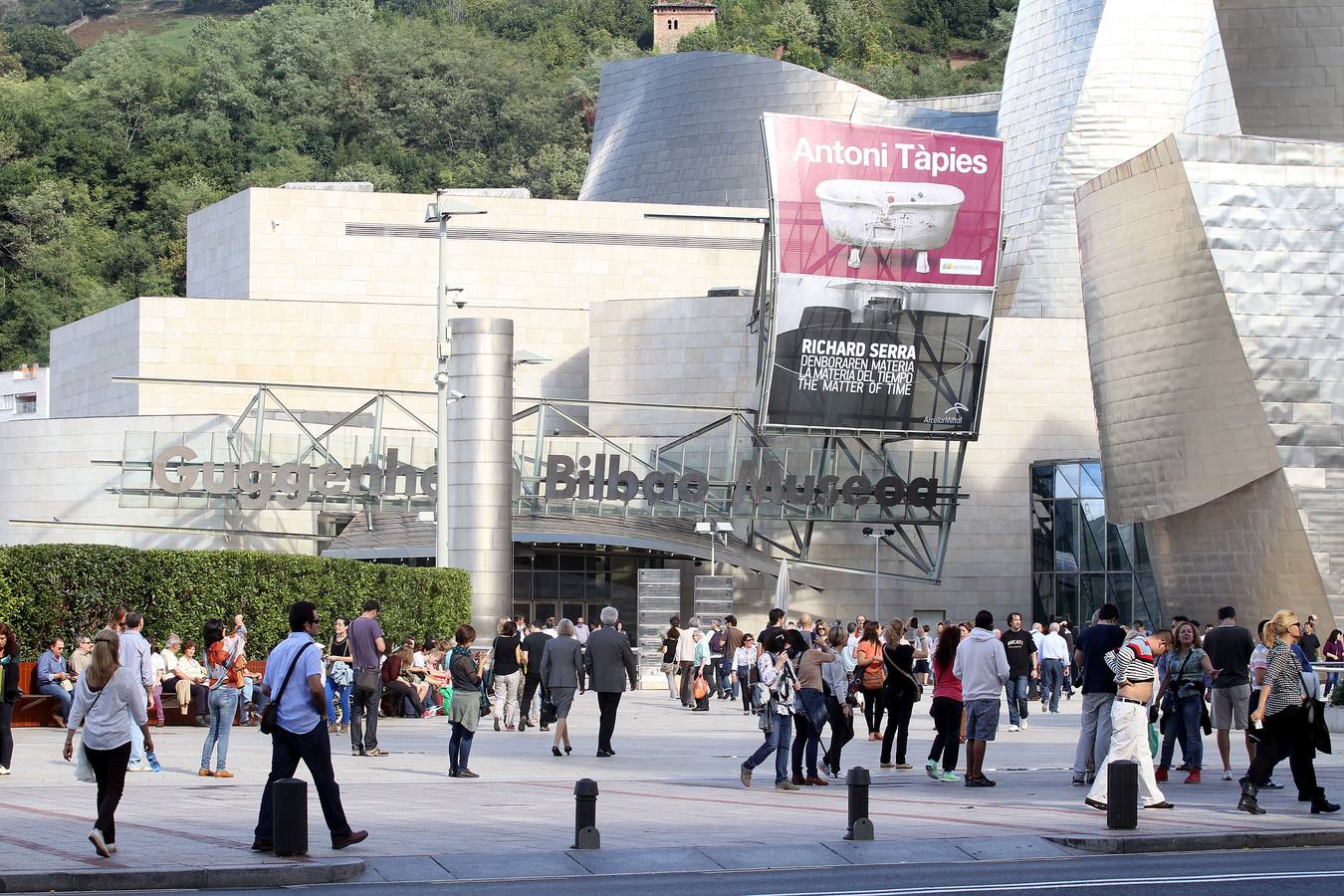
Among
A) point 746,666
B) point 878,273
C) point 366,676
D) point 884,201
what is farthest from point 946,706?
point 884,201

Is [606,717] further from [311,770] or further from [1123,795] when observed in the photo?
[311,770]

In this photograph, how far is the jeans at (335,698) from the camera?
22.8 metres

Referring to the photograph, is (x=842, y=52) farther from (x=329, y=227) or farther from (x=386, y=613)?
(x=386, y=613)

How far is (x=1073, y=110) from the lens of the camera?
5462cm

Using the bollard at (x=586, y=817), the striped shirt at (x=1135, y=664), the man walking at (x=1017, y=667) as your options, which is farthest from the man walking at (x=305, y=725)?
the man walking at (x=1017, y=667)

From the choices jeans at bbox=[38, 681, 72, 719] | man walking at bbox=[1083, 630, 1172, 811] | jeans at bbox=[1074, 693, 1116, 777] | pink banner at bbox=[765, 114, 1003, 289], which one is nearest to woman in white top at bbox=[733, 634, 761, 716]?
jeans at bbox=[38, 681, 72, 719]

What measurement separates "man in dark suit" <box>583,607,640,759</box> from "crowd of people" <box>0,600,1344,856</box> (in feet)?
0.09

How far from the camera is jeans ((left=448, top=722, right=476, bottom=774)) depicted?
18.2 meters

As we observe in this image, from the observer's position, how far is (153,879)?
455 inches

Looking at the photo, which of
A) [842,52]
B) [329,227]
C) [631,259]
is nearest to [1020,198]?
[631,259]

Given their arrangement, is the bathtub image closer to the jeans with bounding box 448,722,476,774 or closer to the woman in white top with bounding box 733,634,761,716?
the woman in white top with bounding box 733,634,761,716

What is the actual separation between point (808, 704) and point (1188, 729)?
434 cm

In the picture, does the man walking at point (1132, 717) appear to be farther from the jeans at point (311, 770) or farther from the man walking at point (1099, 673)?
the jeans at point (311, 770)

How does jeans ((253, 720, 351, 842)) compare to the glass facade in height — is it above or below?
below
